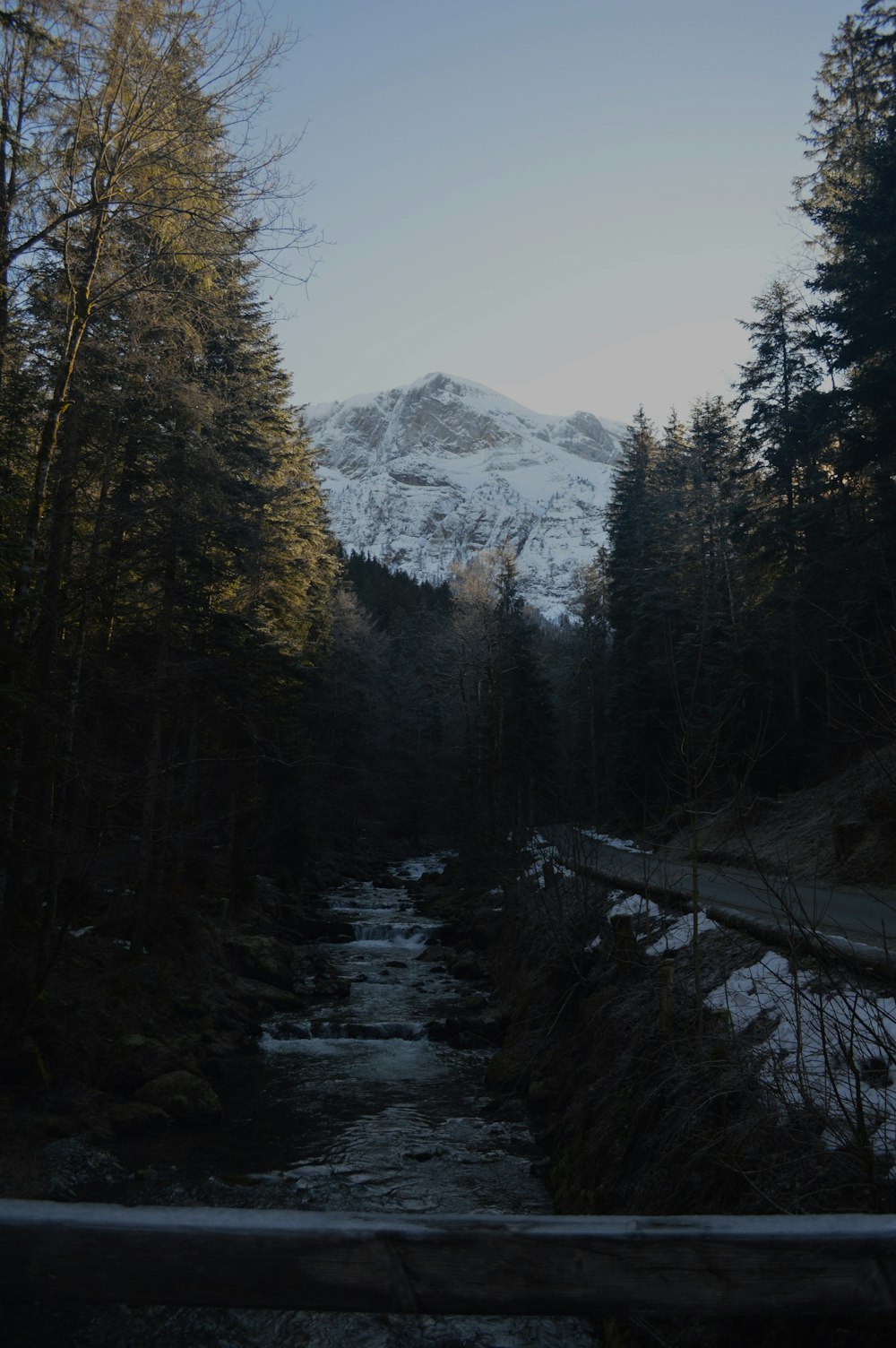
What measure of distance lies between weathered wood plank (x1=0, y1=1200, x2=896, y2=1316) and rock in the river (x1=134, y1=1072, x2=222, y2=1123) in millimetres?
9404

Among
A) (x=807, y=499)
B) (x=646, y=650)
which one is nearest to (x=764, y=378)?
(x=807, y=499)

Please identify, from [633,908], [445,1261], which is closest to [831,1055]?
[445,1261]

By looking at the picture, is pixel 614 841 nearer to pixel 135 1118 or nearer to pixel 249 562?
pixel 249 562

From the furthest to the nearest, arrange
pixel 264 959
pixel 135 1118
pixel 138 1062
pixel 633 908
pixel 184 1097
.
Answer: pixel 264 959
pixel 633 908
pixel 138 1062
pixel 184 1097
pixel 135 1118

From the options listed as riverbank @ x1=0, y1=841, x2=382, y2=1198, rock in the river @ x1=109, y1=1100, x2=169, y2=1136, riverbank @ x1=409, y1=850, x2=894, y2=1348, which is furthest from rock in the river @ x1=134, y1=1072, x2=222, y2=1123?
riverbank @ x1=409, y1=850, x2=894, y2=1348

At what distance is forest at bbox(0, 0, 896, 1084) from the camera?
9.23 meters

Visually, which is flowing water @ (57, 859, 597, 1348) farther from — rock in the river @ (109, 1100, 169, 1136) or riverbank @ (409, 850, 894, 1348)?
riverbank @ (409, 850, 894, 1348)

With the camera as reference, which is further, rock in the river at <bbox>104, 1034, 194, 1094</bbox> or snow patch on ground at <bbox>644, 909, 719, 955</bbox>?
rock in the river at <bbox>104, 1034, 194, 1094</bbox>

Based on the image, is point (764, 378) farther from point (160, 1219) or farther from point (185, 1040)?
point (160, 1219)

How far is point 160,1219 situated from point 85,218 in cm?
1078

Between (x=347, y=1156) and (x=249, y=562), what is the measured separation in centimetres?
1191

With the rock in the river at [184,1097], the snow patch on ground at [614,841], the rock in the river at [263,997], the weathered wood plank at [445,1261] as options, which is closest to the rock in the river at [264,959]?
the rock in the river at [263,997]

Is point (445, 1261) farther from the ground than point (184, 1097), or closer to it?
farther from the ground

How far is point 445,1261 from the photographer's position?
6.78ft
